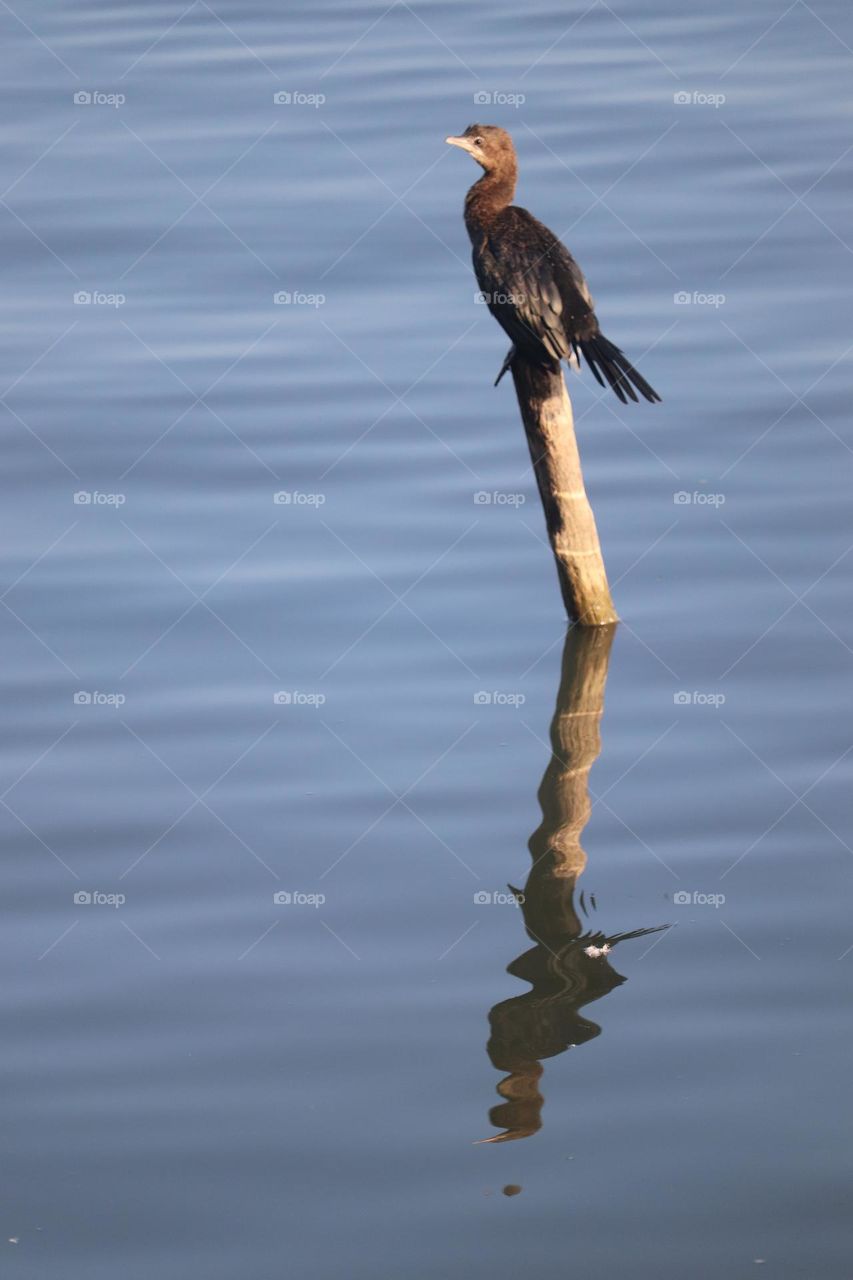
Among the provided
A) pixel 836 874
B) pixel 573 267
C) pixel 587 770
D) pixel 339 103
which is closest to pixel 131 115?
pixel 339 103

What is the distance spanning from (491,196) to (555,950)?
144 inches

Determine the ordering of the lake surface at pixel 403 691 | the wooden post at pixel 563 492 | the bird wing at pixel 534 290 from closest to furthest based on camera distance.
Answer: the lake surface at pixel 403 691 → the bird wing at pixel 534 290 → the wooden post at pixel 563 492

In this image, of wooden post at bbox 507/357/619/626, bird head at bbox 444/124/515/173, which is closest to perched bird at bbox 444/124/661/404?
bird head at bbox 444/124/515/173

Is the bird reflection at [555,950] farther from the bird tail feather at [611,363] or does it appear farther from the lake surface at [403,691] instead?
the bird tail feather at [611,363]

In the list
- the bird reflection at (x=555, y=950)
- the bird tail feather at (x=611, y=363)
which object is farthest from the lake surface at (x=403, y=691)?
the bird tail feather at (x=611, y=363)

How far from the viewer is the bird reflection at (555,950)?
18.0ft

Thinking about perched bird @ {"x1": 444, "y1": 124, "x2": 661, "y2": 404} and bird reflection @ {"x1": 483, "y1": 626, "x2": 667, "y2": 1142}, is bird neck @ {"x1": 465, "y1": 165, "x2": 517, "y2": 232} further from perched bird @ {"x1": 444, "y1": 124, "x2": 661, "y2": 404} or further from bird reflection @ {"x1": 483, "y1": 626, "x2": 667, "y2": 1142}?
bird reflection @ {"x1": 483, "y1": 626, "x2": 667, "y2": 1142}

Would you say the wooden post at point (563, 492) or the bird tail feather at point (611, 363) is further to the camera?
the wooden post at point (563, 492)

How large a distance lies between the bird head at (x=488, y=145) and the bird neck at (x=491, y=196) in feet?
0.14

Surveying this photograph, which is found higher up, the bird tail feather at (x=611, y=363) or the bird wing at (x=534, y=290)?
the bird wing at (x=534, y=290)

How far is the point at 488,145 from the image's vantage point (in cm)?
810

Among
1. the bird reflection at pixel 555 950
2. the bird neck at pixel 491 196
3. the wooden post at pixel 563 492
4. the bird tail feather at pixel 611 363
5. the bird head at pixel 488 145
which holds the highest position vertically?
the bird head at pixel 488 145

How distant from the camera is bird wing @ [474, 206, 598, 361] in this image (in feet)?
25.8

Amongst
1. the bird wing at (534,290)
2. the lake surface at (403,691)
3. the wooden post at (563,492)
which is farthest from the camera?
the wooden post at (563,492)
